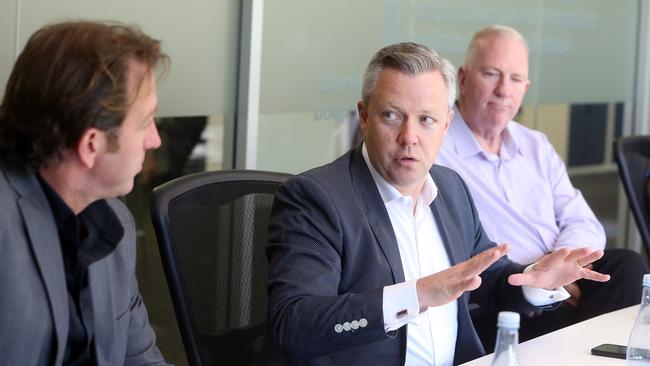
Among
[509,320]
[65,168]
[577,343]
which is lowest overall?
[577,343]

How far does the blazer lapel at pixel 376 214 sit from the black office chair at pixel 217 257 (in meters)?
0.30

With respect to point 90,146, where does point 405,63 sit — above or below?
above

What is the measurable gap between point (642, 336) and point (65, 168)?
126 centimetres

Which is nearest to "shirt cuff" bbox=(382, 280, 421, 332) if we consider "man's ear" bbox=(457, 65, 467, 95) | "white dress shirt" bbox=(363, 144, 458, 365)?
"white dress shirt" bbox=(363, 144, 458, 365)

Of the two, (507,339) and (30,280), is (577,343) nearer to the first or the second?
(507,339)

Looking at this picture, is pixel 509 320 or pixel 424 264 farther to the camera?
pixel 424 264

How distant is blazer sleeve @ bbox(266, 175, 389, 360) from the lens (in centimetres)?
221

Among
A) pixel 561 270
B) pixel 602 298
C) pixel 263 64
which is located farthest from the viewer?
pixel 263 64

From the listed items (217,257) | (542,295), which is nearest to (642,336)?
(542,295)

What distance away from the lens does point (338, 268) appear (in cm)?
238

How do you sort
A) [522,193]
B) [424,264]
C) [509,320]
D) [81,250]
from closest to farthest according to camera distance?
[509,320], [81,250], [424,264], [522,193]

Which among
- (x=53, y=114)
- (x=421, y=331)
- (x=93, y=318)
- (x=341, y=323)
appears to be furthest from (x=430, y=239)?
(x=53, y=114)

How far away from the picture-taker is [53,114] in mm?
1771

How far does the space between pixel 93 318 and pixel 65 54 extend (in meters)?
0.52
